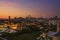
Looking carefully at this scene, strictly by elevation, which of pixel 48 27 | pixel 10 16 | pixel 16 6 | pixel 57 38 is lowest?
pixel 57 38

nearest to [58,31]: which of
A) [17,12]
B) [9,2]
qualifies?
[17,12]

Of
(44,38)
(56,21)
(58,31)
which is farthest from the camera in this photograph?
(56,21)

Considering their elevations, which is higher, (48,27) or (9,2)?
(9,2)

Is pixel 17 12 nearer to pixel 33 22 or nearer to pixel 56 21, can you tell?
pixel 33 22

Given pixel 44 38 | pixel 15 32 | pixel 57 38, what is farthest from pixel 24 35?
pixel 57 38

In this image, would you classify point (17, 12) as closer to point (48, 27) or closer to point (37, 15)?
point (37, 15)

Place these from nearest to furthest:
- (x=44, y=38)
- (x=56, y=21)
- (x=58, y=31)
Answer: (x=44, y=38)
(x=58, y=31)
(x=56, y=21)

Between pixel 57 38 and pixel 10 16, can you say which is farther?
pixel 10 16

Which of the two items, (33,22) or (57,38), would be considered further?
(33,22)

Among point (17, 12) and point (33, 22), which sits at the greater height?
point (17, 12)
